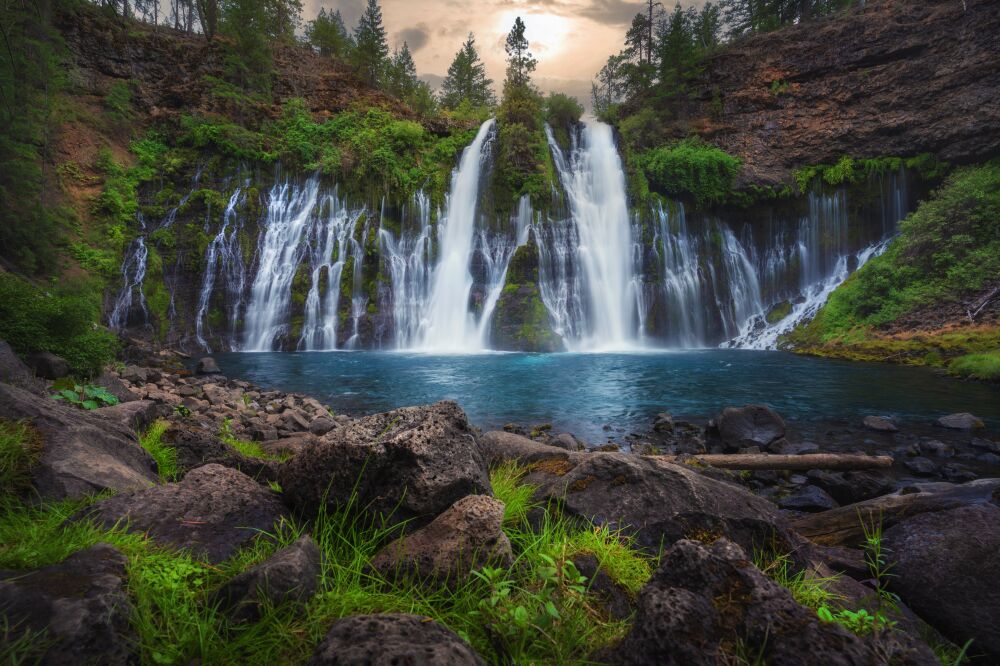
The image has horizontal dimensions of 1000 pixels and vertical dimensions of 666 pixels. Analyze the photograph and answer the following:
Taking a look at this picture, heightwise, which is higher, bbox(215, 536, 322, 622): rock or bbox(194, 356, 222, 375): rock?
bbox(194, 356, 222, 375): rock

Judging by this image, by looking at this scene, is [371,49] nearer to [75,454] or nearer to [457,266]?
[457,266]

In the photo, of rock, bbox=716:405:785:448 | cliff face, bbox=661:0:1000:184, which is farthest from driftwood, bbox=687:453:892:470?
cliff face, bbox=661:0:1000:184

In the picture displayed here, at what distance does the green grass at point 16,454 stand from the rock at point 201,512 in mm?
653

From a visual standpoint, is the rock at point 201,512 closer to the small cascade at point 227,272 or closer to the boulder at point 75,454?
the boulder at point 75,454

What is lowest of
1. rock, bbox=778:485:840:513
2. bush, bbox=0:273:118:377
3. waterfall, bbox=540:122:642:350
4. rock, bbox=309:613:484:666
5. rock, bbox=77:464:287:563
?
rock, bbox=778:485:840:513

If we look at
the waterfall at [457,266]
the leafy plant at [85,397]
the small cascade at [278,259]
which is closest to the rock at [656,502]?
the leafy plant at [85,397]

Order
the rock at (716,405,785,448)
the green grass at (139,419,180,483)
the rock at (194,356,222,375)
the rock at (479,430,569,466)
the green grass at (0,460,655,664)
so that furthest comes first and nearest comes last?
1. the rock at (194,356,222,375)
2. the rock at (716,405,785,448)
3. the rock at (479,430,569,466)
4. the green grass at (139,419,180,483)
5. the green grass at (0,460,655,664)

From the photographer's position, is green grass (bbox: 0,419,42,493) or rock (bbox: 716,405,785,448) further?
rock (bbox: 716,405,785,448)

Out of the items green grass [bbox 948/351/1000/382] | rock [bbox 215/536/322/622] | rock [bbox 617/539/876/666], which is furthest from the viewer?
green grass [bbox 948/351/1000/382]

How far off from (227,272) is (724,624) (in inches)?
1135

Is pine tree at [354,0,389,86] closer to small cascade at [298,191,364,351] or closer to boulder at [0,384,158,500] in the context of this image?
small cascade at [298,191,364,351]

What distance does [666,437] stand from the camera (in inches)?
335

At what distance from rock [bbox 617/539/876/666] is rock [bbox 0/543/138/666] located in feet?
5.86

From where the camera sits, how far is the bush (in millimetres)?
6820
